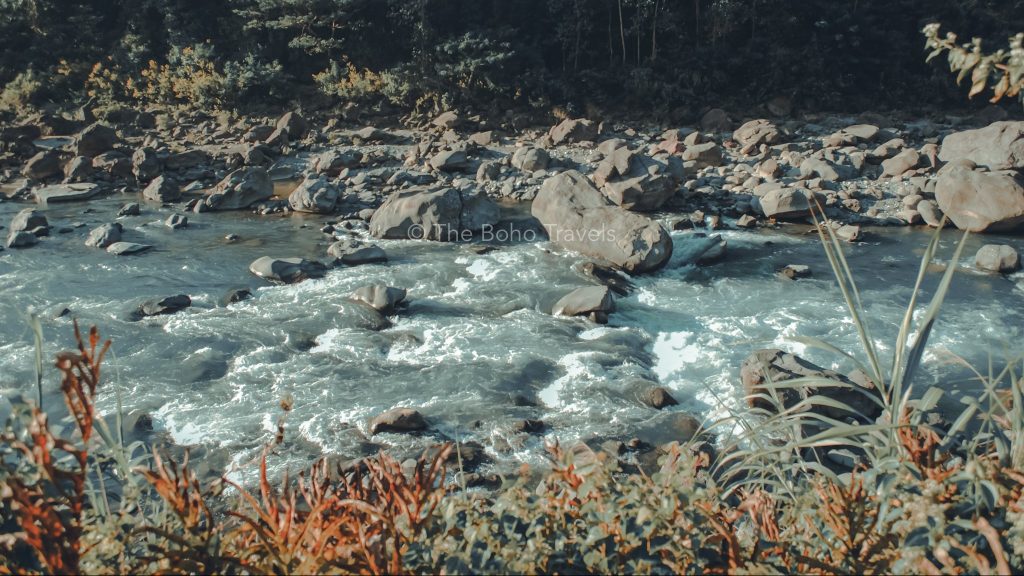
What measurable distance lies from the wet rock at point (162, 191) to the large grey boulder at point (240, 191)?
0.79 meters

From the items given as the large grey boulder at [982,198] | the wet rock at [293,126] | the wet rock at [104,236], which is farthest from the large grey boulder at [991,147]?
the wet rock at [104,236]

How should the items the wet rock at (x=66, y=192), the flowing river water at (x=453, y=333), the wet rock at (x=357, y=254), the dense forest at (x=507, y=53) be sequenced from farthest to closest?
the dense forest at (x=507, y=53), the wet rock at (x=66, y=192), the wet rock at (x=357, y=254), the flowing river water at (x=453, y=333)

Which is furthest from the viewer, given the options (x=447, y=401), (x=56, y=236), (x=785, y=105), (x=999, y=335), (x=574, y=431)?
(x=785, y=105)

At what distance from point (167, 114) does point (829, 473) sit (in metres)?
21.3

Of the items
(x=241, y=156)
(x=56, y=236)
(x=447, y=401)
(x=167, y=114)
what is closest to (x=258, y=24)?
(x=167, y=114)

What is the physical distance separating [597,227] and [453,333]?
121 inches

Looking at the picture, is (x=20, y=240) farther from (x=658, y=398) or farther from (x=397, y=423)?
(x=658, y=398)

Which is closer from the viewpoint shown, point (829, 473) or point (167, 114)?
point (829, 473)

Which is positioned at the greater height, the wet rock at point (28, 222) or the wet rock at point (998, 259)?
the wet rock at point (28, 222)

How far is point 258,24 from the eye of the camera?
809 inches

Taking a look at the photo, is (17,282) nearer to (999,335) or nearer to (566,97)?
(999,335)

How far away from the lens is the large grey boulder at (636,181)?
12691mm

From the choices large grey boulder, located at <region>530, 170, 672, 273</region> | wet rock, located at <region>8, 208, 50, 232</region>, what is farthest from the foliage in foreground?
wet rock, located at <region>8, 208, 50, 232</region>

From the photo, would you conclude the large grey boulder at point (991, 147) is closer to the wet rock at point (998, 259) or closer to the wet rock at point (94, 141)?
the wet rock at point (998, 259)
